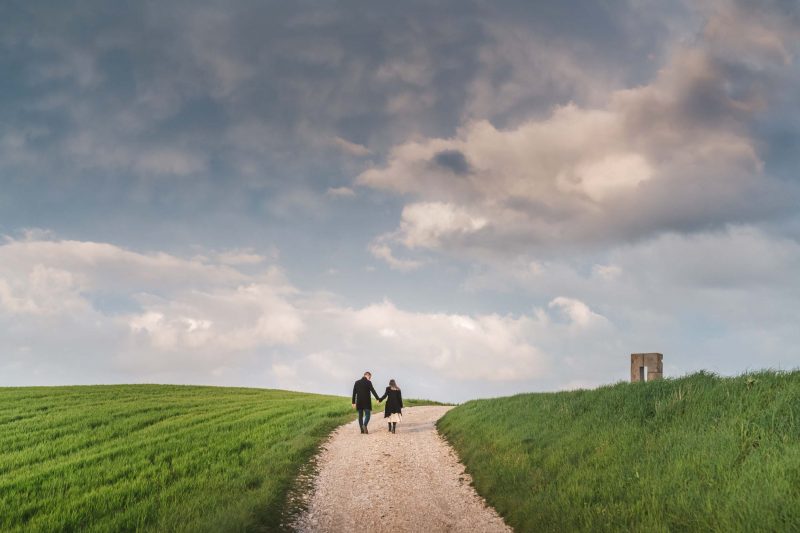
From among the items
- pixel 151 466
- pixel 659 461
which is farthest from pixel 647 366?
pixel 151 466

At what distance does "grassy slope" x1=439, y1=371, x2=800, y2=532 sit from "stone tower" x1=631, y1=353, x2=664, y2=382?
4.31 meters

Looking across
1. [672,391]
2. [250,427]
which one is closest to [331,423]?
[250,427]

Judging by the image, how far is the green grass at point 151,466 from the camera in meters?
12.0

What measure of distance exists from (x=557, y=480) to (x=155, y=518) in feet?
31.1

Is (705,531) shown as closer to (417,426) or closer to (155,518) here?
(155,518)

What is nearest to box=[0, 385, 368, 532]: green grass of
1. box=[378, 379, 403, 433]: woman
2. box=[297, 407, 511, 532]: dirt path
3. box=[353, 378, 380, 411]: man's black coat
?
box=[297, 407, 511, 532]: dirt path

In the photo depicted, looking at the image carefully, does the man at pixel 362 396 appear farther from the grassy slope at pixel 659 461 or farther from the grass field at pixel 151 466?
the grassy slope at pixel 659 461

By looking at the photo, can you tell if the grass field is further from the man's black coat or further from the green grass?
the man's black coat

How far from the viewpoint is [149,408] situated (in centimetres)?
3469

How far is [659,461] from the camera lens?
1165 cm

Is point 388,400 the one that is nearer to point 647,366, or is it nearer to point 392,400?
point 392,400

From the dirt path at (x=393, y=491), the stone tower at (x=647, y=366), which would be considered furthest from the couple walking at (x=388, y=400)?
the stone tower at (x=647, y=366)

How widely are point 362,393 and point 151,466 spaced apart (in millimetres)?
9907

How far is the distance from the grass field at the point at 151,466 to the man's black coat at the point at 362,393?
1996 mm
